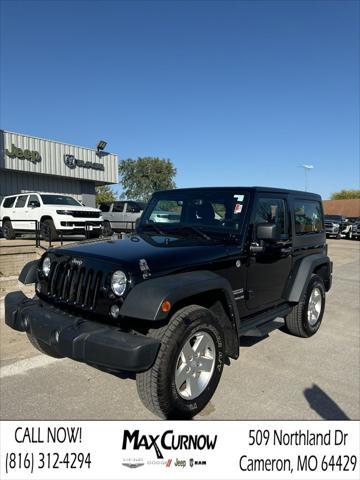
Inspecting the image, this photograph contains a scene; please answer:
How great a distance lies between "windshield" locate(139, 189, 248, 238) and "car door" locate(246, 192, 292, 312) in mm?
206

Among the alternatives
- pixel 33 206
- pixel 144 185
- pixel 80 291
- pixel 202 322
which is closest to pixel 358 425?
pixel 202 322

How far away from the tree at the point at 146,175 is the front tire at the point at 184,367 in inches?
2243

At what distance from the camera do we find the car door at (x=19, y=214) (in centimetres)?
1364

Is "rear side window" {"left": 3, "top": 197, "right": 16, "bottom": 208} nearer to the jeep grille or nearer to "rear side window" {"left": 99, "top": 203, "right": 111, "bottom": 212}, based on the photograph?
"rear side window" {"left": 99, "top": 203, "right": 111, "bottom": 212}

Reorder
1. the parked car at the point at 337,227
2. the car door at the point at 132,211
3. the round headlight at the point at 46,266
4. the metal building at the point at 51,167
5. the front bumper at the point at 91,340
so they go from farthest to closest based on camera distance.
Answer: the parked car at the point at 337,227 → the metal building at the point at 51,167 → the car door at the point at 132,211 → the round headlight at the point at 46,266 → the front bumper at the point at 91,340

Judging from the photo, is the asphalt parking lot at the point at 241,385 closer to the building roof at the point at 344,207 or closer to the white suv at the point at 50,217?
the white suv at the point at 50,217

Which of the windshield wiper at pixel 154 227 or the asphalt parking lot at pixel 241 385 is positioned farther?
the windshield wiper at pixel 154 227

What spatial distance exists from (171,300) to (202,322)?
412 mm

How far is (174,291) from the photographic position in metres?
2.78

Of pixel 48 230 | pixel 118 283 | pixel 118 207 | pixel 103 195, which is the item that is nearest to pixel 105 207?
pixel 118 207

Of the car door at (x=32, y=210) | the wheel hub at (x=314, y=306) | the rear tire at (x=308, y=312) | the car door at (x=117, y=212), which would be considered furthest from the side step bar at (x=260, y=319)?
the car door at (x=117, y=212)

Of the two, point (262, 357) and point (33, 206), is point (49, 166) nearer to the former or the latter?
point (33, 206)

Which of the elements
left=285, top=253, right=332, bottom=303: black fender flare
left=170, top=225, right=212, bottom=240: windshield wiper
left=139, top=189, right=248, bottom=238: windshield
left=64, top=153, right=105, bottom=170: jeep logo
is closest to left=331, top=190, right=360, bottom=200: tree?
left=64, top=153, right=105, bottom=170: jeep logo

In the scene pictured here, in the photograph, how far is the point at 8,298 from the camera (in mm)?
3602
